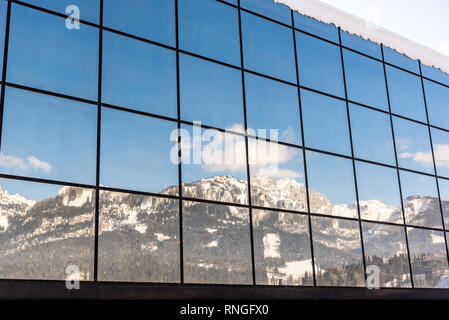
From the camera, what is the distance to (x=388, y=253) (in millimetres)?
17750

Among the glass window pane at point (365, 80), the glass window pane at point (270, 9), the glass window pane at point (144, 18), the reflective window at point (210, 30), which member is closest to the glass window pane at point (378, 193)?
the glass window pane at point (365, 80)

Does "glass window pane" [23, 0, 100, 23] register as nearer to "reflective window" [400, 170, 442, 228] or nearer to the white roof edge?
the white roof edge

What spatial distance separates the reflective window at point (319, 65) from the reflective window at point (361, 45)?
78 centimetres

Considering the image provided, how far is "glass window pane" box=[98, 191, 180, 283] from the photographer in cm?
1205

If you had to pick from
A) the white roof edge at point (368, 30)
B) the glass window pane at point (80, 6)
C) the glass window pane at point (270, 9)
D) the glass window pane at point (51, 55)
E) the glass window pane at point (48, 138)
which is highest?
the white roof edge at point (368, 30)

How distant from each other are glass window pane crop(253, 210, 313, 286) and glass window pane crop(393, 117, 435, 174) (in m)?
5.83

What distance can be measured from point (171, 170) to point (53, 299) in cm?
429

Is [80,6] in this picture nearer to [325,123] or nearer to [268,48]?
[268,48]

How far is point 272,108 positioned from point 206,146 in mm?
2903

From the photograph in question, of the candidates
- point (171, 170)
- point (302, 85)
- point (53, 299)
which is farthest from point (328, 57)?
point (53, 299)

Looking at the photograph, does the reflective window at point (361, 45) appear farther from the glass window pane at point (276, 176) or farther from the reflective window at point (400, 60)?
the glass window pane at point (276, 176)

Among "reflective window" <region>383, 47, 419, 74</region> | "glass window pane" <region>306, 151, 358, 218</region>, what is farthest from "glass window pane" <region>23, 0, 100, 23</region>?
"reflective window" <region>383, 47, 419, 74</region>

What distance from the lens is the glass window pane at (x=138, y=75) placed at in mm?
13414

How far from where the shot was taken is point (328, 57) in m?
18.8
